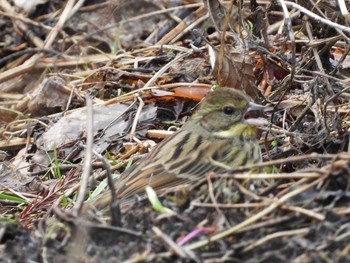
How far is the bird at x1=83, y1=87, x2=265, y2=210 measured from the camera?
4074 mm

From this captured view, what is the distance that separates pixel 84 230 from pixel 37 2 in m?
4.96

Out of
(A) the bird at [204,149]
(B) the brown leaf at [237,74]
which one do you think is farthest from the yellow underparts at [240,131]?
(B) the brown leaf at [237,74]

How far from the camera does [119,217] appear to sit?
3.13m

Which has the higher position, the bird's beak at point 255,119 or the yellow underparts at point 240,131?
the bird's beak at point 255,119

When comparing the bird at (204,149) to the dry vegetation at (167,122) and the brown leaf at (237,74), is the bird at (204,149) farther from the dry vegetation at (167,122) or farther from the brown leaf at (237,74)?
the brown leaf at (237,74)

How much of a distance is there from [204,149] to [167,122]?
3.51 ft

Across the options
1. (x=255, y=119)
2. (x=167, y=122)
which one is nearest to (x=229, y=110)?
(x=255, y=119)

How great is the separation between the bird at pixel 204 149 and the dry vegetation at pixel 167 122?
20cm

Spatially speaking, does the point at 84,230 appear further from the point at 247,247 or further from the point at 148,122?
the point at 148,122

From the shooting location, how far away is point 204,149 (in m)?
4.33

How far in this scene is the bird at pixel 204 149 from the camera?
4.07 m

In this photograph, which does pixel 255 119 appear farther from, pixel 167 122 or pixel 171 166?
pixel 167 122

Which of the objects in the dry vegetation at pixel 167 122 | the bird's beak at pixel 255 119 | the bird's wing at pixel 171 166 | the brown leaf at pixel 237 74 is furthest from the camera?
the brown leaf at pixel 237 74

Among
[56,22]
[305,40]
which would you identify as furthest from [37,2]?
[305,40]
